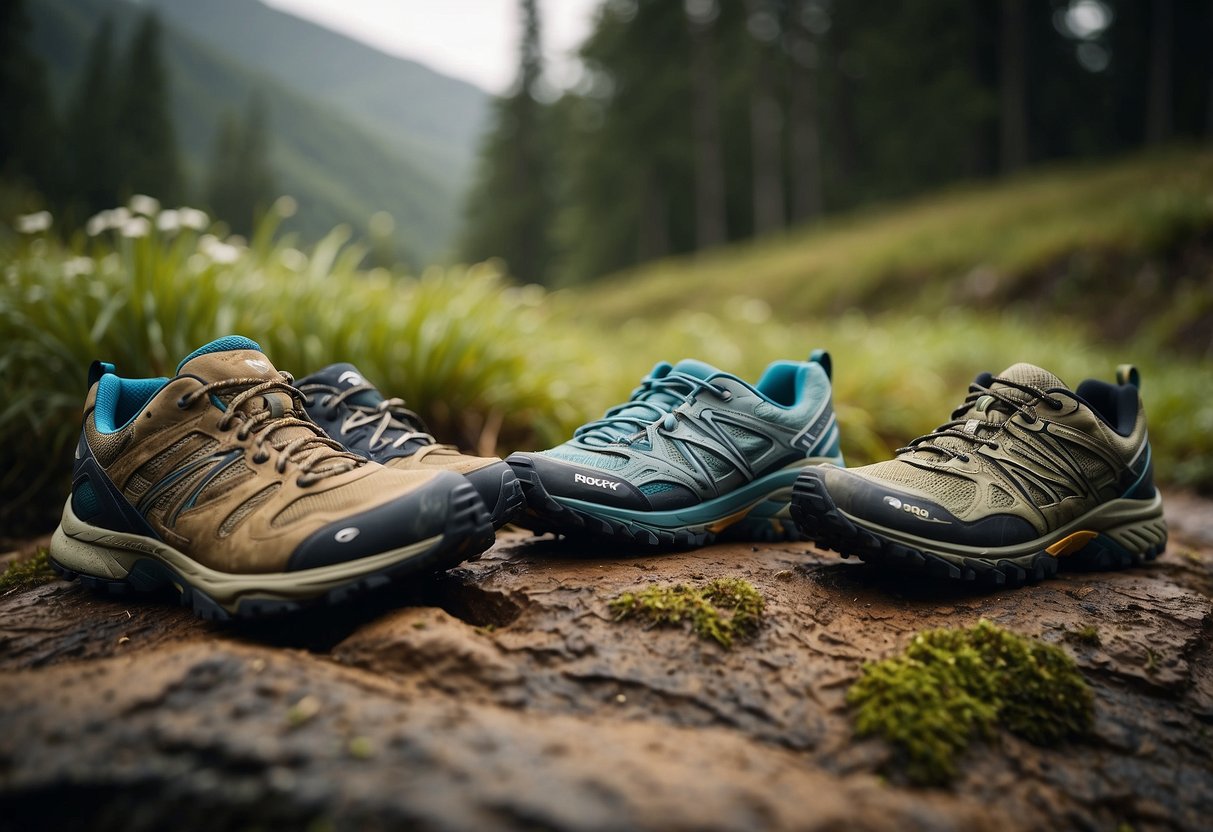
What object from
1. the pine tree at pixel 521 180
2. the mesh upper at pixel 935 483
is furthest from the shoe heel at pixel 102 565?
the pine tree at pixel 521 180

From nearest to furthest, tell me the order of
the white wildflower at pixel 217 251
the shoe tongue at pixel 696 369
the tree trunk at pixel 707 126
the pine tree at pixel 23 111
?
the shoe tongue at pixel 696 369, the white wildflower at pixel 217 251, the pine tree at pixel 23 111, the tree trunk at pixel 707 126

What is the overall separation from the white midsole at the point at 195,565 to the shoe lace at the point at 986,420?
1340 mm

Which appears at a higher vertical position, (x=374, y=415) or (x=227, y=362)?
(x=227, y=362)

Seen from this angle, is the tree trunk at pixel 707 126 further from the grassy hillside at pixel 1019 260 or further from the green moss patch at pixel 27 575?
the green moss patch at pixel 27 575

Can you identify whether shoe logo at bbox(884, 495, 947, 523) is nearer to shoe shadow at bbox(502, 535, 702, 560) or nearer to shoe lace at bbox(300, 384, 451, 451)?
shoe shadow at bbox(502, 535, 702, 560)

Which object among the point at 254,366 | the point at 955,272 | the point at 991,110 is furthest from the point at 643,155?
the point at 254,366

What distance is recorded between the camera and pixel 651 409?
6.63ft

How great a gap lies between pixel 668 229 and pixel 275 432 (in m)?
27.5

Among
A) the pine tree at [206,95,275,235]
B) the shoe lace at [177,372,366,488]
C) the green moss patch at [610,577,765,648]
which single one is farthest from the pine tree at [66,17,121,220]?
the pine tree at [206,95,275,235]

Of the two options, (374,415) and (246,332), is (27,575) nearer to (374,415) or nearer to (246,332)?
(374,415)

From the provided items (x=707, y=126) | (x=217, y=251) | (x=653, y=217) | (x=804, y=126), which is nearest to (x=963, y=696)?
(x=217, y=251)

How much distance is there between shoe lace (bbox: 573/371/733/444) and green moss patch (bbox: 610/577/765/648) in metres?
0.50

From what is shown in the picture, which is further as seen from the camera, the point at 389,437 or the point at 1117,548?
the point at 1117,548

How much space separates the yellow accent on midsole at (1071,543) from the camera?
1.83 meters
